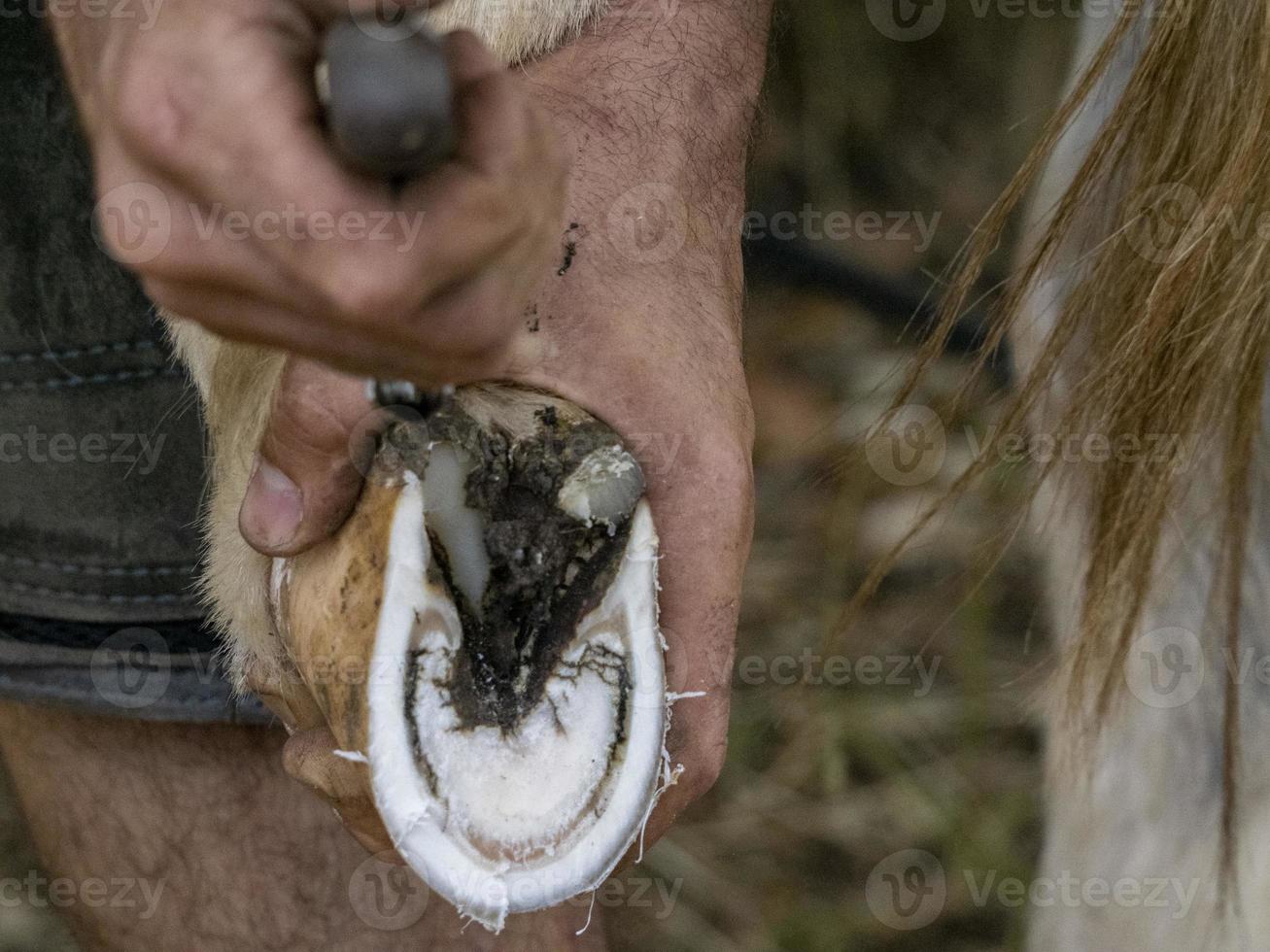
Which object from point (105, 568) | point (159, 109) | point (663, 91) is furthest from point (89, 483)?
point (159, 109)

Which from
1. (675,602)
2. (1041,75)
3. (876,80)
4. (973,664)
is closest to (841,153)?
(876,80)

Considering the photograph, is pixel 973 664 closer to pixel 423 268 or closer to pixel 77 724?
pixel 77 724

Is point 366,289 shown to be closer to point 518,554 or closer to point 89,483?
point 518,554

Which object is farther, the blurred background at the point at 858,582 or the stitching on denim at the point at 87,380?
the blurred background at the point at 858,582

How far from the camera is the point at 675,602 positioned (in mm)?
619
